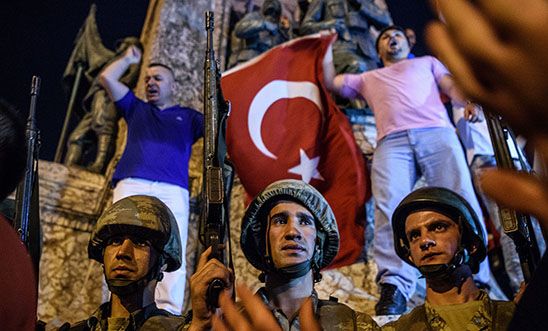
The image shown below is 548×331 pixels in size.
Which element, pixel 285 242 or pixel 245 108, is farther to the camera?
pixel 245 108

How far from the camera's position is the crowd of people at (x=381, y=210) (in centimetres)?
69

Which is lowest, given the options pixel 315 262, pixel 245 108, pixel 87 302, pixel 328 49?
pixel 87 302

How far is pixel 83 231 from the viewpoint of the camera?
7102 millimetres

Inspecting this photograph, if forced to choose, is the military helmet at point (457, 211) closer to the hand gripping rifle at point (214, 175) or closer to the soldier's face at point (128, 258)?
the hand gripping rifle at point (214, 175)

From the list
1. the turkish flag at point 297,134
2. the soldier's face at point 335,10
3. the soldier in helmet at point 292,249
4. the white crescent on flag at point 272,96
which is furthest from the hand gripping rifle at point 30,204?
the soldier's face at point 335,10

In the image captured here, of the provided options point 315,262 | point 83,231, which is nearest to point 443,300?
point 315,262

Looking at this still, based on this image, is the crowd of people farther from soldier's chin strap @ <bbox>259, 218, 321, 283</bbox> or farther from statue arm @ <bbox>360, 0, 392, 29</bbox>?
statue arm @ <bbox>360, 0, 392, 29</bbox>

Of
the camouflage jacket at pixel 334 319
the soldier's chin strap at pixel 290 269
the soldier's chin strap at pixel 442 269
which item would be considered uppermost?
the soldier's chin strap at pixel 290 269

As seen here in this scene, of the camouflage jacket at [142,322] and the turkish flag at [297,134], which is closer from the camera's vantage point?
the camouflage jacket at [142,322]

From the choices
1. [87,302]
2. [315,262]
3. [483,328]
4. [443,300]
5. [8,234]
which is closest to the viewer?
[8,234]

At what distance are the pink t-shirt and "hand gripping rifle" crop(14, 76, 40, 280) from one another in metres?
2.89

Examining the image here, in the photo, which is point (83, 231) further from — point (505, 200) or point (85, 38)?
point (505, 200)

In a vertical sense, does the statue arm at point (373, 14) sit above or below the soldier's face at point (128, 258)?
above

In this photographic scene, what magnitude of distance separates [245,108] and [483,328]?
4.22 m
